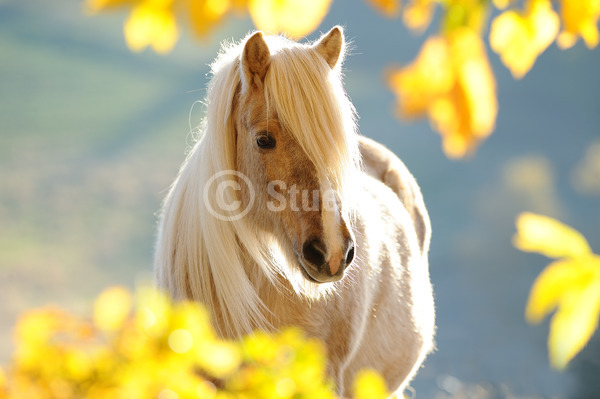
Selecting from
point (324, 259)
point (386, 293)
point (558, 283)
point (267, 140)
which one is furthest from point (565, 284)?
point (386, 293)

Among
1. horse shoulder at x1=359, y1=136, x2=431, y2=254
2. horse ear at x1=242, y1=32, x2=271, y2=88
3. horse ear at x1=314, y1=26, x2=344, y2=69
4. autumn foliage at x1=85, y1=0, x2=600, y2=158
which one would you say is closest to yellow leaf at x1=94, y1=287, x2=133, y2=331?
autumn foliage at x1=85, y1=0, x2=600, y2=158

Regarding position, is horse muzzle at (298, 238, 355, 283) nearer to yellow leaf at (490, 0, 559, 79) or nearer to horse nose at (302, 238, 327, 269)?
horse nose at (302, 238, 327, 269)

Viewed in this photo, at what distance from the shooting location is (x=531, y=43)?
547 mm

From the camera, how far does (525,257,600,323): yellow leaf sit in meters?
0.44

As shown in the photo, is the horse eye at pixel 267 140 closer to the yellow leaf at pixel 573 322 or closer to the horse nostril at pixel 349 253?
the horse nostril at pixel 349 253

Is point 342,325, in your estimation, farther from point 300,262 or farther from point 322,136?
point 322,136

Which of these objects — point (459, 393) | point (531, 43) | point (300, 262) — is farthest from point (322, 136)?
point (459, 393)

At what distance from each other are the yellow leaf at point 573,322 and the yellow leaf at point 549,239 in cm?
3

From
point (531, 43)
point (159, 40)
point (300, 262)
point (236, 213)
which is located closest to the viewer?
point (159, 40)

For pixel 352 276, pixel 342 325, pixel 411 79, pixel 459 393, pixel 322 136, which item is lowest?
pixel 459 393

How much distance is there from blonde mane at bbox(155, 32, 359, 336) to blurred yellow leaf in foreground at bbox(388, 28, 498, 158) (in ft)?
2.19

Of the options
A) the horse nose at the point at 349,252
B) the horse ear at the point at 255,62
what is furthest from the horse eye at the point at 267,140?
the horse nose at the point at 349,252

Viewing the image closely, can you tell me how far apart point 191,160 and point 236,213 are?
0.85ft

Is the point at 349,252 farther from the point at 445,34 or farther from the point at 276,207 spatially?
the point at 445,34
